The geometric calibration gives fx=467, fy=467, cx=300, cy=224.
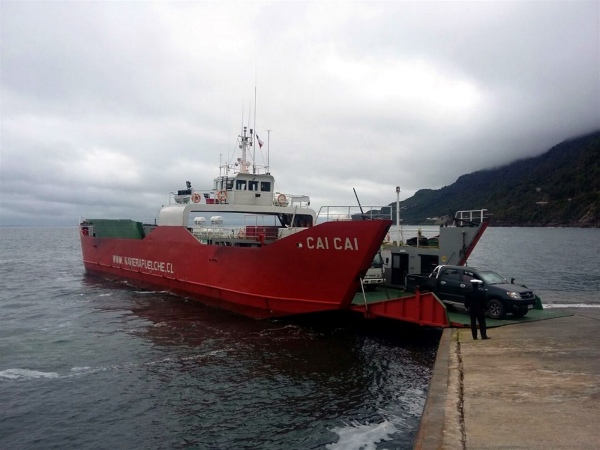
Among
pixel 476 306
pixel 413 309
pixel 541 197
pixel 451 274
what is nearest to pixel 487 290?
pixel 451 274

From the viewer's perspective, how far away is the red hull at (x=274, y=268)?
45.6ft

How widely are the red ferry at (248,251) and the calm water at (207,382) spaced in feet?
3.76

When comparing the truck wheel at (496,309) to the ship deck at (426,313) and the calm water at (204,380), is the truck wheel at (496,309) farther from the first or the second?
the calm water at (204,380)

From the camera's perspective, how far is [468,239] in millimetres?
15859

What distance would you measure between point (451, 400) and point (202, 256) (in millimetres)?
14026

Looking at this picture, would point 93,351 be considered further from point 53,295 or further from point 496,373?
point 53,295

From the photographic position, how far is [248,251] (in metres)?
16.6

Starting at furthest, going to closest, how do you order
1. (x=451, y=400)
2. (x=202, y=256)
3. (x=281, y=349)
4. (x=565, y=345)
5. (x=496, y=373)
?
1. (x=202, y=256)
2. (x=281, y=349)
3. (x=565, y=345)
4. (x=496, y=373)
5. (x=451, y=400)

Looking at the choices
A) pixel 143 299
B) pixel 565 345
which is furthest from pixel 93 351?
pixel 565 345

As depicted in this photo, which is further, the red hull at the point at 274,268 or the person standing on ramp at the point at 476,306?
the red hull at the point at 274,268

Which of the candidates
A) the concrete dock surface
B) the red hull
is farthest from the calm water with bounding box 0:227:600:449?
the concrete dock surface

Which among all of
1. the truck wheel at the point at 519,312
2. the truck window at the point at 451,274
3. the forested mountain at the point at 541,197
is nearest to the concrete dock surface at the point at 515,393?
the truck wheel at the point at 519,312

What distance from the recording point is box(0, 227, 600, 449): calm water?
8352 millimetres

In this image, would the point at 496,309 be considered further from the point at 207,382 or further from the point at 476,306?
the point at 207,382
